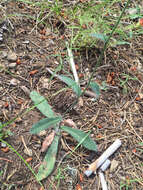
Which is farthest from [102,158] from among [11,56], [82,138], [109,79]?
[11,56]

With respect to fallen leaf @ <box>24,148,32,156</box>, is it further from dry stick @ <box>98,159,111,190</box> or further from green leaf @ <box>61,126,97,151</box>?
dry stick @ <box>98,159,111,190</box>

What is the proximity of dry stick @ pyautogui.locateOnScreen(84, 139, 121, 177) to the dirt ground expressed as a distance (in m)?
0.03

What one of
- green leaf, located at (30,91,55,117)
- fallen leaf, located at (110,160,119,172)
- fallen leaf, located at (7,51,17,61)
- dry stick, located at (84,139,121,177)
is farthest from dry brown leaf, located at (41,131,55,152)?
fallen leaf, located at (7,51,17,61)

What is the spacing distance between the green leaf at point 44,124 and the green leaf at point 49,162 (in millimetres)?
97

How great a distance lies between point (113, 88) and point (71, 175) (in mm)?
675

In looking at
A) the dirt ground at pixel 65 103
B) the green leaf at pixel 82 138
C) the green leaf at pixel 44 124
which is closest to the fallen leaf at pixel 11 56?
the dirt ground at pixel 65 103

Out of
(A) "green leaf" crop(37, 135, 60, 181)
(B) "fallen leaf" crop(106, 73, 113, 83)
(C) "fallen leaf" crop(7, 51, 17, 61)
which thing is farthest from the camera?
(B) "fallen leaf" crop(106, 73, 113, 83)

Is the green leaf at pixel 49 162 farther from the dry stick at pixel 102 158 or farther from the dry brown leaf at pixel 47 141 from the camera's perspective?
the dry stick at pixel 102 158

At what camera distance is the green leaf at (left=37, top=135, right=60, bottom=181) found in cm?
122

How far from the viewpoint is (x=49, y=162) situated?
126cm

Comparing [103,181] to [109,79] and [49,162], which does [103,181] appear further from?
[109,79]

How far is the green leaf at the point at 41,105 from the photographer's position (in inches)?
53.7

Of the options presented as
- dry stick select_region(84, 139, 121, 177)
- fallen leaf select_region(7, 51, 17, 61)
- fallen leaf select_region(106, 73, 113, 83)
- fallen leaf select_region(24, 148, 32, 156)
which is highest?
fallen leaf select_region(7, 51, 17, 61)

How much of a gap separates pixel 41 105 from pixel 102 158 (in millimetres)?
492
